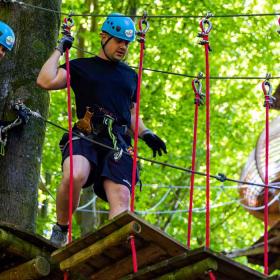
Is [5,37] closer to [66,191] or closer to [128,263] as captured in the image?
[66,191]

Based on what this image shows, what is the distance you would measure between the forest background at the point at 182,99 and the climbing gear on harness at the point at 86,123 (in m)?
6.65

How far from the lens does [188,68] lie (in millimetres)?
15680

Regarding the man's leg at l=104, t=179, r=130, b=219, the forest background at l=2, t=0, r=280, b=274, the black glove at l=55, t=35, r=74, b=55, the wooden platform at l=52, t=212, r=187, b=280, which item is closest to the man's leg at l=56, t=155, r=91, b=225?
the man's leg at l=104, t=179, r=130, b=219

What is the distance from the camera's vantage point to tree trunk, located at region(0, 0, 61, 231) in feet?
22.5

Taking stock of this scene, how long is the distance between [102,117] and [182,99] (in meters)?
10.3

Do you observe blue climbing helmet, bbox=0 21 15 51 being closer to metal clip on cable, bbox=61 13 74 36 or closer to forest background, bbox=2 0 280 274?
metal clip on cable, bbox=61 13 74 36

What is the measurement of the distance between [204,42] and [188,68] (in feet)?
31.3

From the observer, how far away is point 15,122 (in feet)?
22.6

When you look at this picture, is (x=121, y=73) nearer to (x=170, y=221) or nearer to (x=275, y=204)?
(x=275, y=204)

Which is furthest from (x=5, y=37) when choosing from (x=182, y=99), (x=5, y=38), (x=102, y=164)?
(x=182, y=99)

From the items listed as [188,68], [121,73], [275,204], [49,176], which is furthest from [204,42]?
[188,68]

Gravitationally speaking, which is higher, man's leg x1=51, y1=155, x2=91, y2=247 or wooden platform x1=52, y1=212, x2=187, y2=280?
man's leg x1=51, y1=155, x2=91, y2=247

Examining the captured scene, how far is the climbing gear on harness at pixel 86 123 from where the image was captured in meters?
6.20

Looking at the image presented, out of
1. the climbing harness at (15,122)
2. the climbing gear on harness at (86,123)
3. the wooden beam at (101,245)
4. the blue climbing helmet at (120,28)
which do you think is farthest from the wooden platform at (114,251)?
the blue climbing helmet at (120,28)
